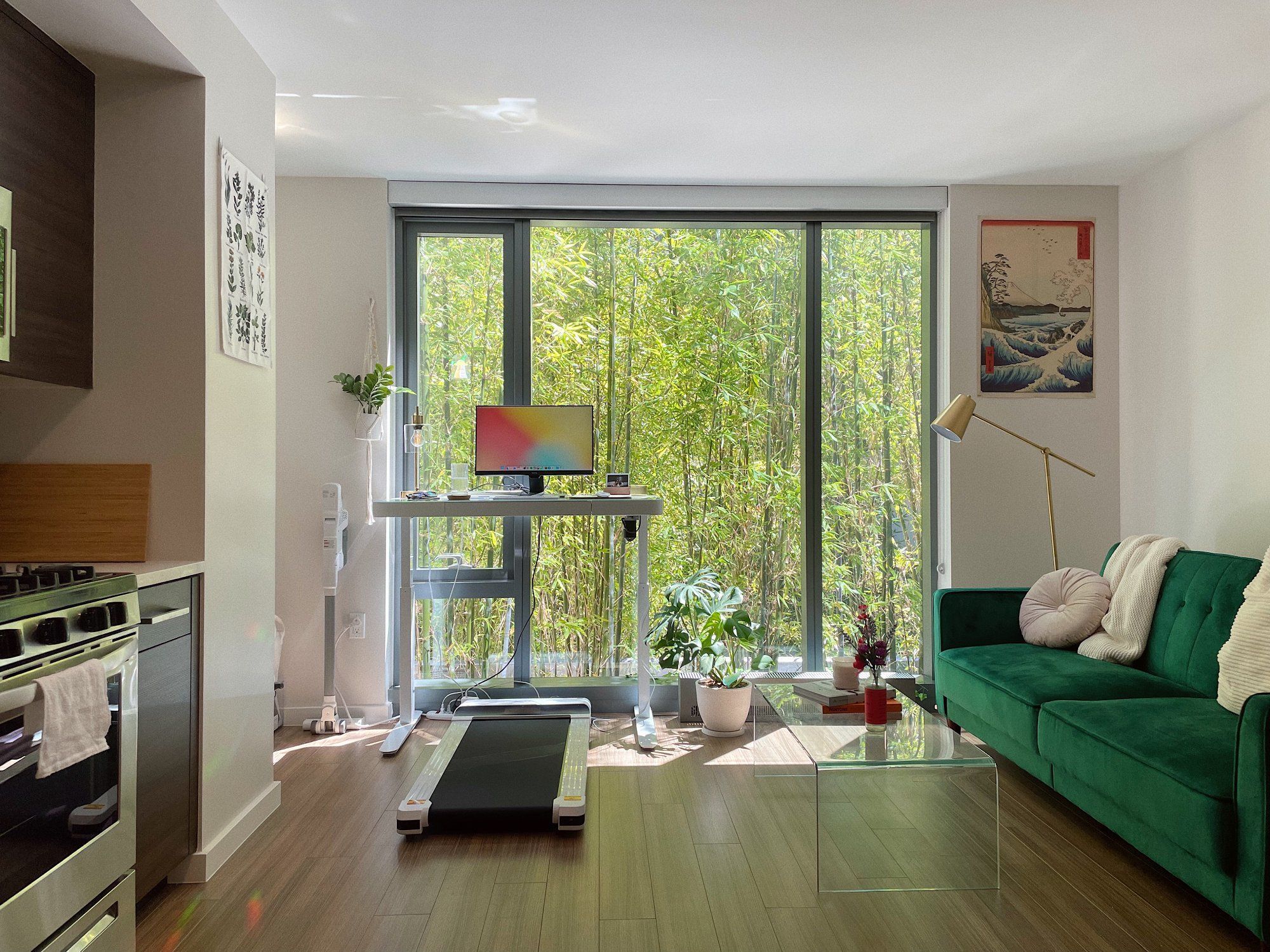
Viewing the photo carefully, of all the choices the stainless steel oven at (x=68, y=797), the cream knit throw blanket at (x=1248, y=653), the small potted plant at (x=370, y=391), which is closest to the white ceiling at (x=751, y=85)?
the small potted plant at (x=370, y=391)

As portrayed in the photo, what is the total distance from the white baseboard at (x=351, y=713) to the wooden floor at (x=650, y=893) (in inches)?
37.7

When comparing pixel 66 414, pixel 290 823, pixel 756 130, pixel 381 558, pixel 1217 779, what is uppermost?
pixel 756 130

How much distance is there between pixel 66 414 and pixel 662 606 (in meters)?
2.78

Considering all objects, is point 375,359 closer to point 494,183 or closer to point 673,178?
point 494,183

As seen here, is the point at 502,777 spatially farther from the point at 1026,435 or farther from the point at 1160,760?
the point at 1026,435

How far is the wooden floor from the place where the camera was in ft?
7.04

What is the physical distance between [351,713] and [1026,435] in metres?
3.57

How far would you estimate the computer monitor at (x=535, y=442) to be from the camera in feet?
13.4

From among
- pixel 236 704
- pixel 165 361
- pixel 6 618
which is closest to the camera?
pixel 6 618

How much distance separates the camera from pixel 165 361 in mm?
2520

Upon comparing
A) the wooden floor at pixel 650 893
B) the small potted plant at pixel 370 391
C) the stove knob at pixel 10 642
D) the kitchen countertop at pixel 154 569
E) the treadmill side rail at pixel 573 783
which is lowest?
the wooden floor at pixel 650 893

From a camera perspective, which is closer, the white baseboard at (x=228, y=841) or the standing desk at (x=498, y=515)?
the white baseboard at (x=228, y=841)

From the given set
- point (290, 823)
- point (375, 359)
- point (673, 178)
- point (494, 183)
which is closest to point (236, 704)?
point (290, 823)

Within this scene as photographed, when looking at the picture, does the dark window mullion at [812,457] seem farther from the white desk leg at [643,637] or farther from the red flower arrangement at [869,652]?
the red flower arrangement at [869,652]
